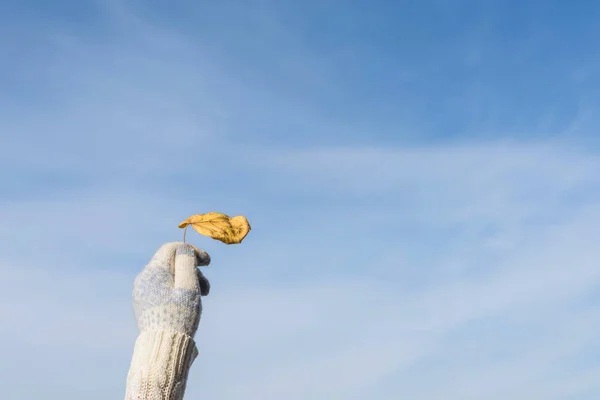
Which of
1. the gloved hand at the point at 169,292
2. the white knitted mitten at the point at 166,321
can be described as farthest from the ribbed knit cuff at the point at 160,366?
the gloved hand at the point at 169,292

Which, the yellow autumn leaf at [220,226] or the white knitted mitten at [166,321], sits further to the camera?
the yellow autumn leaf at [220,226]

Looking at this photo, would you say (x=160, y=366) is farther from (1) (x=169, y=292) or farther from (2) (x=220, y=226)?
(2) (x=220, y=226)

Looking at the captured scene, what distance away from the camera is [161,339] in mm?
11055

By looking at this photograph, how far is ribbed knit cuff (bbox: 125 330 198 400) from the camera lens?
10680 millimetres

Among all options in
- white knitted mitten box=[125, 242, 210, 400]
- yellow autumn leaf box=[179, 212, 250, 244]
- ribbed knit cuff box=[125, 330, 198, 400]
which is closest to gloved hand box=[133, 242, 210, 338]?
white knitted mitten box=[125, 242, 210, 400]

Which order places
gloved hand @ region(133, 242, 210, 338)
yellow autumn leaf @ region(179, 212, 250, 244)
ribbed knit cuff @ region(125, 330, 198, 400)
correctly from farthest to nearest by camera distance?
yellow autumn leaf @ region(179, 212, 250, 244), gloved hand @ region(133, 242, 210, 338), ribbed knit cuff @ region(125, 330, 198, 400)

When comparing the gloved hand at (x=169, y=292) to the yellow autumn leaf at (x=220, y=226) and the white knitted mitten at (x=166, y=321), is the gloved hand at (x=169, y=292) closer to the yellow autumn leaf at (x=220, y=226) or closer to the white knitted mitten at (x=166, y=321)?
the white knitted mitten at (x=166, y=321)

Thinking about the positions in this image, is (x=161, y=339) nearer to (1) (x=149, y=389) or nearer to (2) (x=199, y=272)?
(1) (x=149, y=389)

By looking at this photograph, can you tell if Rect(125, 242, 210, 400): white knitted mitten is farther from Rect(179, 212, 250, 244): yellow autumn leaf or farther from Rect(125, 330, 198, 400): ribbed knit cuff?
Rect(179, 212, 250, 244): yellow autumn leaf

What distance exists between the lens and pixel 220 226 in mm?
12711

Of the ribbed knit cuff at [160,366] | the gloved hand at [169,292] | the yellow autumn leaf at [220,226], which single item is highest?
the yellow autumn leaf at [220,226]

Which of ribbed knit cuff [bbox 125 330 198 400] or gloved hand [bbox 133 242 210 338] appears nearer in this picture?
ribbed knit cuff [bbox 125 330 198 400]

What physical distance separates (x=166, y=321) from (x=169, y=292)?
1.51 feet

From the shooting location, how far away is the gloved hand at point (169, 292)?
1132 centimetres
